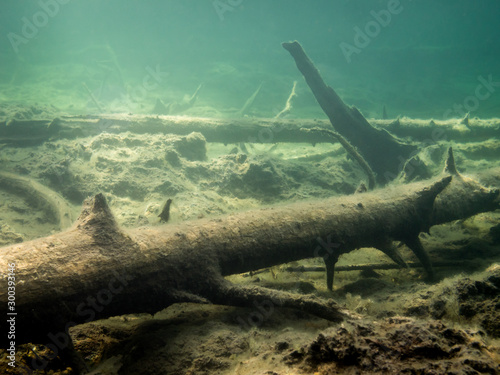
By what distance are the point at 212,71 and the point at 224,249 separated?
3495cm

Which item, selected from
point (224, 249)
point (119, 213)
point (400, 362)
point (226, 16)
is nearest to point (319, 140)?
point (119, 213)

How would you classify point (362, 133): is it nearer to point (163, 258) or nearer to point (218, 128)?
point (218, 128)

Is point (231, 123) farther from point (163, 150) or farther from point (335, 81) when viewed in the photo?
point (335, 81)

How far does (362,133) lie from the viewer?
→ 785 cm

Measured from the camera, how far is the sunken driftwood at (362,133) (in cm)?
773

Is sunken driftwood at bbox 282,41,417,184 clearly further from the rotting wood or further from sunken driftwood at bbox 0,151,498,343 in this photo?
sunken driftwood at bbox 0,151,498,343

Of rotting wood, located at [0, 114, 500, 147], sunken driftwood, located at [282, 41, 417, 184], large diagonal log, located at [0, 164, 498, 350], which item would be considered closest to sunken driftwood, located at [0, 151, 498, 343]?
large diagonal log, located at [0, 164, 498, 350]

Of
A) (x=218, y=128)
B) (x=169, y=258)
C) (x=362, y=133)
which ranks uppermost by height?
(x=218, y=128)

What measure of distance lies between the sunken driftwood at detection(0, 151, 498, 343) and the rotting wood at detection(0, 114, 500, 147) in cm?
636

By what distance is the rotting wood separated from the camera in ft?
27.8

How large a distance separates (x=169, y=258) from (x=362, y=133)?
743 centimetres

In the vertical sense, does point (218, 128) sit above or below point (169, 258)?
above

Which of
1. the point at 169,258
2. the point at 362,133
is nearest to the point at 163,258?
the point at 169,258

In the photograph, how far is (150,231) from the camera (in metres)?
2.35
